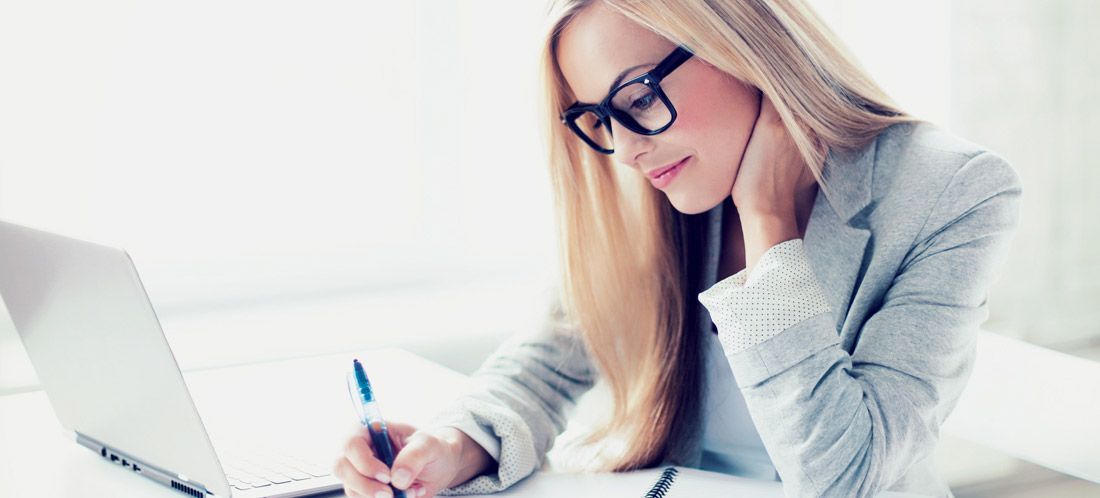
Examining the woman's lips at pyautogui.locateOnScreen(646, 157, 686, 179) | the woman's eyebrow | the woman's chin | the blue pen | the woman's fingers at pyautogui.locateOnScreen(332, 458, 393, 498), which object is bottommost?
the woman's fingers at pyautogui.locateOnScreen(332, 458, 393, 498)

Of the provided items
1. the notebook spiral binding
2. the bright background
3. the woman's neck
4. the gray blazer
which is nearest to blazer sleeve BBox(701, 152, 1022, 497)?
the gray blazer

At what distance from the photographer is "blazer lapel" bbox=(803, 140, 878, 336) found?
48.1 inches

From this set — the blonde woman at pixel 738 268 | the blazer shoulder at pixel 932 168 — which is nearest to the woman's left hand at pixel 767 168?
the blonde woman at pixel 738 268

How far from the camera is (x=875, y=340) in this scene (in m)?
1.10

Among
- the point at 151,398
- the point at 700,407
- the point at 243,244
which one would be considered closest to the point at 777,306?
the point at 700,407

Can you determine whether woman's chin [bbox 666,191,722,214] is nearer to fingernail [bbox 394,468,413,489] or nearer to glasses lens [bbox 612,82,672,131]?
glasses lens [bbox 612,82,672,131]

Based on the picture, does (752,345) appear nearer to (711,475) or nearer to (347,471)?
(711,475)

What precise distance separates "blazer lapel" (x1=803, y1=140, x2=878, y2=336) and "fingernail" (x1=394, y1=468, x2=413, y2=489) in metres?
0.55

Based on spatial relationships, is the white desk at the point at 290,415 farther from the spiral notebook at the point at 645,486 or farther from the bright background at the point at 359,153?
the bright background at the point at 359,153

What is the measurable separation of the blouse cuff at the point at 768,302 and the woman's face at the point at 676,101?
0.19 metres

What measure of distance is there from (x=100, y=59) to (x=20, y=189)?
0.98ft

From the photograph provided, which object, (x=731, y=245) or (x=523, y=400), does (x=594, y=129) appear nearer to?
(x=731, y=245)

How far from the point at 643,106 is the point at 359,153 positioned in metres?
1.24

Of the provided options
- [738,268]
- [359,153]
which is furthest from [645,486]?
[359,153]
